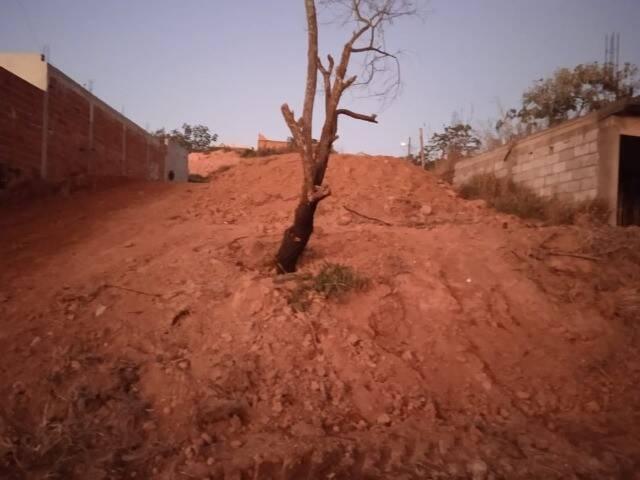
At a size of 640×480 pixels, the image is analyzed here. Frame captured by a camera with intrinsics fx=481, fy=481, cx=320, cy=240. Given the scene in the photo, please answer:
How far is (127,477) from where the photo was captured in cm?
267

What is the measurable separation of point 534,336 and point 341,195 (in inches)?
171

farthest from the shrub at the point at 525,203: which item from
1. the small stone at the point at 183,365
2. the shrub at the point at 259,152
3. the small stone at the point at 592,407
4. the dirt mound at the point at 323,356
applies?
the shrub at the point at 259,152

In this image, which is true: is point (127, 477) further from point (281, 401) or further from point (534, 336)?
point (534, 336)

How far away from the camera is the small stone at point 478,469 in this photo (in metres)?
2.70

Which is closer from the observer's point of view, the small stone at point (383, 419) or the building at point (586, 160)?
the small stone at point (383, 419)

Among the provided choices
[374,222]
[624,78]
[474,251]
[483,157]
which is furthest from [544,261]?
[624,78]

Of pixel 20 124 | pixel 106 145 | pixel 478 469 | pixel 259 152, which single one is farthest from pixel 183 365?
pixel 259 152

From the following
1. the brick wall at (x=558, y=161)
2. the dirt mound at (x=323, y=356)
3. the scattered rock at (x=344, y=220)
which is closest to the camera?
the dirt mound at (x=323, y=356)

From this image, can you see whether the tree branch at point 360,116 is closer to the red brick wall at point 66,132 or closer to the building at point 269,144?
the red brick wall at point 66,132

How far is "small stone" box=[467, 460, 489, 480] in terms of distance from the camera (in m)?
2.70

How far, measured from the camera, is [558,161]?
Answer: 8.07 metres

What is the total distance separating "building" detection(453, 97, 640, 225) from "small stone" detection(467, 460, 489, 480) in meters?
5.67

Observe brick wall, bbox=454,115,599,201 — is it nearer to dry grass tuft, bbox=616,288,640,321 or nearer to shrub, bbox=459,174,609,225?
shrub, bbox=459,174,609,225

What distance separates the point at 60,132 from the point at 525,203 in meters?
8.16
